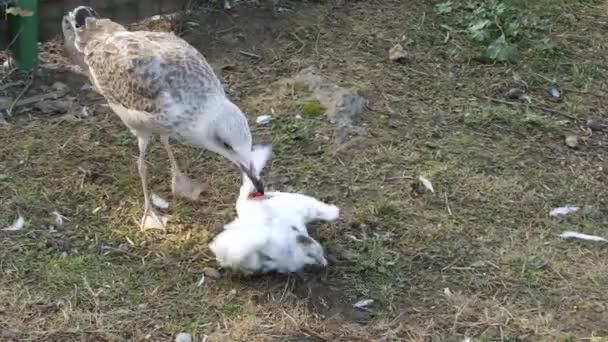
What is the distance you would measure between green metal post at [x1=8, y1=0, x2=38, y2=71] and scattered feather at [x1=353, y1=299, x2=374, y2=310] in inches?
102

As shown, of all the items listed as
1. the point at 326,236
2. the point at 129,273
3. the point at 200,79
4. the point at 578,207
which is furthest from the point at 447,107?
the point at 129,273

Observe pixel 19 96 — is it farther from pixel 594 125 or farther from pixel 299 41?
pixel 594 125

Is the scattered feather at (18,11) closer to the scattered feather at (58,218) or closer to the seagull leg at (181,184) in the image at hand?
the seagull leg at (181,184)

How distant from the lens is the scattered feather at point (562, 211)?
467cm

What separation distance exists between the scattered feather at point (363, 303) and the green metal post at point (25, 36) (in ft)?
8.53

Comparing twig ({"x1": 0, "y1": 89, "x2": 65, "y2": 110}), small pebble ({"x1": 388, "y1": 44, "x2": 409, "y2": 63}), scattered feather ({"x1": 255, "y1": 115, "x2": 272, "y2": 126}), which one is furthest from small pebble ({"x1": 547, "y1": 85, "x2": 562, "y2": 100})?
twig ({"x1": 0, "y1": 89, "x2": 65, "y2": 110})

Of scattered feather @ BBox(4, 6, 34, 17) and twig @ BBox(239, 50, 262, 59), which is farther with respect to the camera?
twig @ BBox(239, 50, 262, 59)

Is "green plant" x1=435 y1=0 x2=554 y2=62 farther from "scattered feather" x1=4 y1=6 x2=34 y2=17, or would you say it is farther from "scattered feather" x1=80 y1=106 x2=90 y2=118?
"scattered feather" x1=4 y1=6 x2=34 y2=17

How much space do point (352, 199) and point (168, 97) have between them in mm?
1067

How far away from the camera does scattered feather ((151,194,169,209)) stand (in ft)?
15.1

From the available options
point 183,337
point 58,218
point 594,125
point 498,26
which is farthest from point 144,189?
point 498,26

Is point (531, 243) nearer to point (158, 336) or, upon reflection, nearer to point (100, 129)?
point (158, 336)

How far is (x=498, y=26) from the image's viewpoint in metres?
6.22

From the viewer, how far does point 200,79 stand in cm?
420
